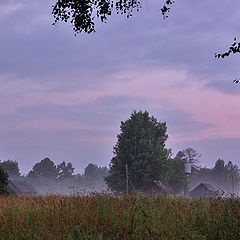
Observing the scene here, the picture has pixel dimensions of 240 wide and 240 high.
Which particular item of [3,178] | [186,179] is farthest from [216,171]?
[3,178]

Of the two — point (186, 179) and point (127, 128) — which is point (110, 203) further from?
point (186, 179)

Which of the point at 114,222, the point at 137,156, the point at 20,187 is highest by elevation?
the point at 137,156

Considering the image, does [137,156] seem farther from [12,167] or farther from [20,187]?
[12,167]

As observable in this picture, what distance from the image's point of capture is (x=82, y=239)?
737 cm

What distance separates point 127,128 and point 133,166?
6.84 meters

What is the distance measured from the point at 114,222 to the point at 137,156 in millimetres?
49378

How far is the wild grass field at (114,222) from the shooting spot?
312 inches

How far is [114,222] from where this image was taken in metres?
8.82

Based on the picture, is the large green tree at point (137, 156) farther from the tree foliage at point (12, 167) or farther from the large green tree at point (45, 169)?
the large green tree at point (45, 169)

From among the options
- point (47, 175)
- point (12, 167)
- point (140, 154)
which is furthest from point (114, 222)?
point (47, 175)

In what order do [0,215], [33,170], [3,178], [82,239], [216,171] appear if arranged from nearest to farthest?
[82,239] < [0,215] < [3,178] < [216,171] < [33,170]

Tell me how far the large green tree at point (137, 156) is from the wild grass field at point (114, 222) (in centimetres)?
4695

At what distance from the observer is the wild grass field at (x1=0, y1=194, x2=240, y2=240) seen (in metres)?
7.92

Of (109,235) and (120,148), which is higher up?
(120,148)
